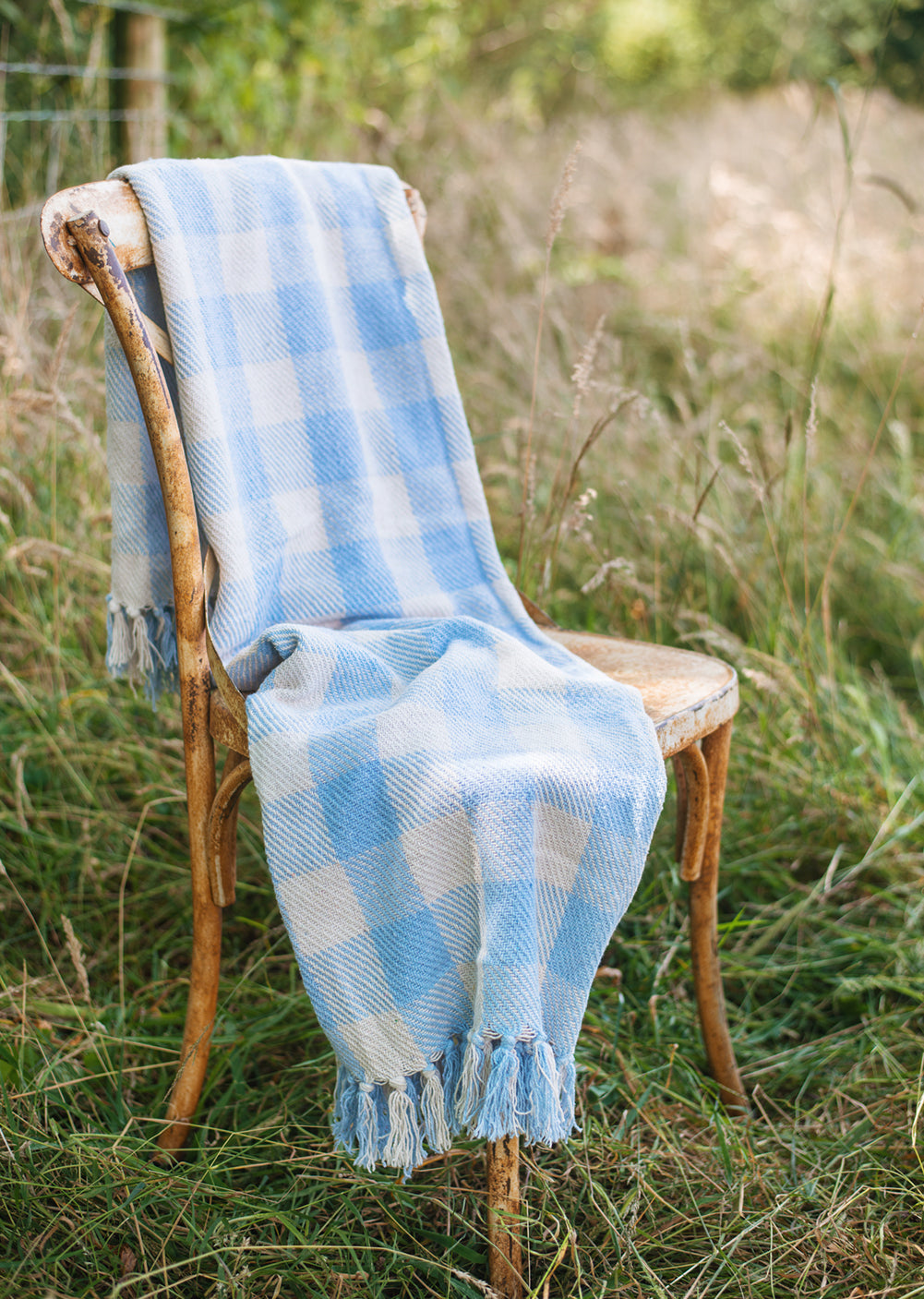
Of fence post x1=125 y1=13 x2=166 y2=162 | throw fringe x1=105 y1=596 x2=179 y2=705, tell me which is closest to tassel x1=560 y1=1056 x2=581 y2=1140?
throw fringe x1=105 y1=596 x2=179 y2=705

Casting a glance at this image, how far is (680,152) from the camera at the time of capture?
4949mm

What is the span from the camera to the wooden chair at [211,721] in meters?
0.96

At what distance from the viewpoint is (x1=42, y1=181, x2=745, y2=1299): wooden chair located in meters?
0.96

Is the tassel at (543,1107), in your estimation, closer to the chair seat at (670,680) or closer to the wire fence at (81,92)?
the chair seat at (670,680)

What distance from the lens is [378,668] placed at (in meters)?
1.09

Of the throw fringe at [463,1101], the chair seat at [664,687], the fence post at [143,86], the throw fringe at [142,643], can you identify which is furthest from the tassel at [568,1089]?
the fence post at [143,86]

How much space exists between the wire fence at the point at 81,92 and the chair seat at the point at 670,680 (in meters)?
1.93

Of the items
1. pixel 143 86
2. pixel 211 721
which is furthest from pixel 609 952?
pixel 143 86

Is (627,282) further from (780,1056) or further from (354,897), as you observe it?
(354,897)

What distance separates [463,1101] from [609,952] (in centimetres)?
70

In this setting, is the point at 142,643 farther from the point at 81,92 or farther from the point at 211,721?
the point at 81,92

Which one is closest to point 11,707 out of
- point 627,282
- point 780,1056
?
point 780,1056

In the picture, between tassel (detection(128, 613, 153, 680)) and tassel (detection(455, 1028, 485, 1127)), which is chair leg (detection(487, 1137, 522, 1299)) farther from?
tassel (detection(128, 613, 153, 680))

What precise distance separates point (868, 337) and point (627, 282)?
1.14m
